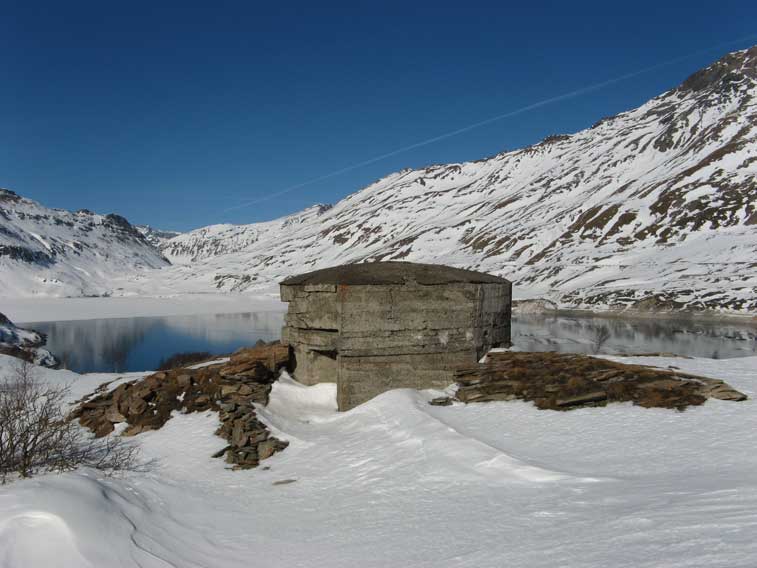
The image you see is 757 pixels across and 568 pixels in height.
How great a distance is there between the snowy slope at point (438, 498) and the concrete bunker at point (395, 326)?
5.18 feet

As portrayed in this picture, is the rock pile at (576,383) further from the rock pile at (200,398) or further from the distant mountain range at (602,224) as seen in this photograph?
the distant mountain range at (602,224)

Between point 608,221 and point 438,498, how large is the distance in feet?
321

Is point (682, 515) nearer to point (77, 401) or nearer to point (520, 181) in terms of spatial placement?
point (77, 401)

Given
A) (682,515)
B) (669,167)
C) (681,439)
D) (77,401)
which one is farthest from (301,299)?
(669,167)

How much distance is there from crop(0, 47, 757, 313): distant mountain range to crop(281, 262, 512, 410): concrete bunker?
5278cm

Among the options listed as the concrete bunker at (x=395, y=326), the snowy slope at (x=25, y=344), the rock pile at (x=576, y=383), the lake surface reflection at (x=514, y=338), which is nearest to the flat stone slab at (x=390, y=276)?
the concrete bunker at (x=395, y=326)

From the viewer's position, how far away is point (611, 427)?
9695 millimetres

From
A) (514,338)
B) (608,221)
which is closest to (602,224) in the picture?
(608,221)

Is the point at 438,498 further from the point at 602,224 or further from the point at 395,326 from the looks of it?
the point at 602,224

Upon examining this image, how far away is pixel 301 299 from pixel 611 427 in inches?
343

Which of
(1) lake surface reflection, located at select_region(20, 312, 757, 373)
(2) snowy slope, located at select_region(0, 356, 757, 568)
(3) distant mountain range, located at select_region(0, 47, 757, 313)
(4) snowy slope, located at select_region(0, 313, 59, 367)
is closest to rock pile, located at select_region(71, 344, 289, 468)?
(2) snowy slope, located at select_region(0, 356, 757, 568)

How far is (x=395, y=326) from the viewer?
13.9m

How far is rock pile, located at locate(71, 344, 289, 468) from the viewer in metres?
12.6

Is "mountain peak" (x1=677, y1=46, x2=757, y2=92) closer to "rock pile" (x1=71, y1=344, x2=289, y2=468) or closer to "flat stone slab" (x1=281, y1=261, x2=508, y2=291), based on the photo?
"flat stone slab" (x1=281, y1=261, x2=508, y2=291)
